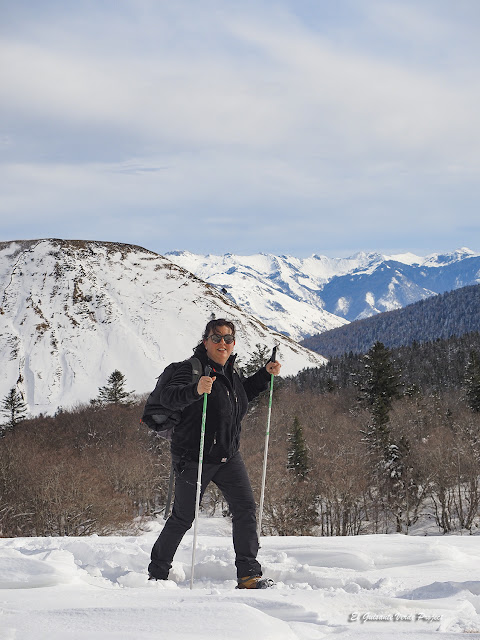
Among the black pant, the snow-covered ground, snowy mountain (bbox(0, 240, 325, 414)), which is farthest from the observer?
snowy mountain (bbox(0, 240, 325, 414))

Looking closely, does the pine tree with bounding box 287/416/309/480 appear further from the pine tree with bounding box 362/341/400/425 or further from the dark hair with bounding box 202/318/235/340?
the dark hair with bounding box 202/318/235/340

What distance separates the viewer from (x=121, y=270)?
580 ft

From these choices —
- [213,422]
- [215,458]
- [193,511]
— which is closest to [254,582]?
[193,511]

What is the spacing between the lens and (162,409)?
235 inches

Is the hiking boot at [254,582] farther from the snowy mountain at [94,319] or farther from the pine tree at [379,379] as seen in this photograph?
the snowy mountain at [94,319]

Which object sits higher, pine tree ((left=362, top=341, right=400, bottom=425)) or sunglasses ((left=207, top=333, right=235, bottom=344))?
pine tree ((left=362, top=341, right=400, bottom=425))

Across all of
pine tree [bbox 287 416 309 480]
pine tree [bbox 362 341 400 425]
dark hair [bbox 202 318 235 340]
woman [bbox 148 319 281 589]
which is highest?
pine tree [bbox 362 341 400 425]

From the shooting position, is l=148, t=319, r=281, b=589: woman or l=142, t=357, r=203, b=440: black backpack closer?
l=142, t=357, r=203, b=440: black backpack

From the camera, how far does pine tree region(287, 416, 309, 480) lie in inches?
2066

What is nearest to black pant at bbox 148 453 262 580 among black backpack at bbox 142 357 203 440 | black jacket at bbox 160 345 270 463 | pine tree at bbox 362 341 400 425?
black jacket at bbox 160 345 270 463

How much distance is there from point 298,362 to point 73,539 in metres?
159

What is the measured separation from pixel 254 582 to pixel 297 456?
49.2m

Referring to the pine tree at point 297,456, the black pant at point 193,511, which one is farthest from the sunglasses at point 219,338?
the pine tree at point 297,456

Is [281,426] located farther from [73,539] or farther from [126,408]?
[73,539]
